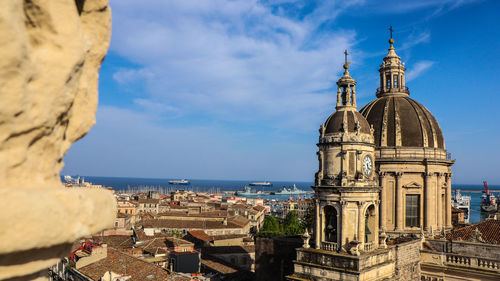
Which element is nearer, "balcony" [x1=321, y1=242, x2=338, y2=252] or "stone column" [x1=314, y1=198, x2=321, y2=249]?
"balcony" [x1=321, y1=242, x2=338, y2=252]

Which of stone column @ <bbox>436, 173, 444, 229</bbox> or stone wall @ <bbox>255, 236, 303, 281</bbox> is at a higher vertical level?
stone column @ <bbox>436, 173, 444, 229</bbox>

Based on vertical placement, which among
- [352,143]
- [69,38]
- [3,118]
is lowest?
[3,118]

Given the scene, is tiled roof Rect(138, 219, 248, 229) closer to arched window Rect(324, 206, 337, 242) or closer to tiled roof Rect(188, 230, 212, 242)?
tiled roof Rect(188, 230, 212, 242)

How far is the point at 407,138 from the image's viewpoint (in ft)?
120

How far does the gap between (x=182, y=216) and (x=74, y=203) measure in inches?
3661

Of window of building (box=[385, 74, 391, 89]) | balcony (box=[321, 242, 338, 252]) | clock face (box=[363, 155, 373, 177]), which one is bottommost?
balcony (box=[321, 242, 338, 252])

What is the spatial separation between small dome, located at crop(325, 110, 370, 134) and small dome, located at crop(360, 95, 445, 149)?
30.2 feet

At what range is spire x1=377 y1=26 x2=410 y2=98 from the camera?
40094 millimetres


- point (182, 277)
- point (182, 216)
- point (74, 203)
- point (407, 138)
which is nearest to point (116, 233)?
point (182, 216)

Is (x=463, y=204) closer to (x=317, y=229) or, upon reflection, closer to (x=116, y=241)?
(x=116, y=241)

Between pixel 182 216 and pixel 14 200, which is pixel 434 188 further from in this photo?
pixel 182 216

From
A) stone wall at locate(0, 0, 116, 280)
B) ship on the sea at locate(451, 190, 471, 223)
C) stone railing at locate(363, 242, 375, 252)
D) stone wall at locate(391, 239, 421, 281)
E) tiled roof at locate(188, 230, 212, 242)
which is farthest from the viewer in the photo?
ship on the sea at locate(451, 190, 471, 223)

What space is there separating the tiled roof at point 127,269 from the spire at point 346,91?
17.0 meters

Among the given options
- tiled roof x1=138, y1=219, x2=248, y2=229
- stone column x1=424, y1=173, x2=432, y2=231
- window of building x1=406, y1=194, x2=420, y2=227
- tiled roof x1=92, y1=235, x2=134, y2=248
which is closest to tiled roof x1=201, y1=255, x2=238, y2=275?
tiled roof x1=92, y1=235, x2=134, y2=248
